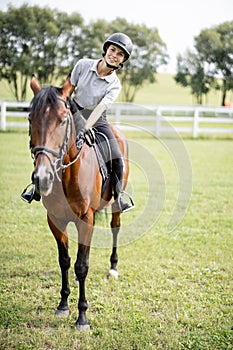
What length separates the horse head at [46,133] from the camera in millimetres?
2668

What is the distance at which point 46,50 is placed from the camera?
24422mm

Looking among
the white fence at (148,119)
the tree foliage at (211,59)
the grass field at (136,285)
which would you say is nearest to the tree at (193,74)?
the tree foliage at (211,59)

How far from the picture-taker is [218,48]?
99.4 feet

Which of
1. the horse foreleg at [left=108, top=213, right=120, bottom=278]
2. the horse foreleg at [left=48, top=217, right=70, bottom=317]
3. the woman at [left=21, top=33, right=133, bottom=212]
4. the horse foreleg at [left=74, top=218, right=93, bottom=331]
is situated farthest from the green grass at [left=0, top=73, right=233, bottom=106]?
the horse foreleg at [left=74, top=218, right=93, bottom=331]

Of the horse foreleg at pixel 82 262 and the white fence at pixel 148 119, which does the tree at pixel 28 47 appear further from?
the horse foreleg at pixel 82 262

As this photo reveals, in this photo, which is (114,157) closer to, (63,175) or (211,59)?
(63,175)

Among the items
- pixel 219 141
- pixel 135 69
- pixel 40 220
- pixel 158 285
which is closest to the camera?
pixel 158 285

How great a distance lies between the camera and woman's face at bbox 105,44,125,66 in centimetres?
374

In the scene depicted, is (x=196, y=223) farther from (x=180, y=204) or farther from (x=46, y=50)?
(x=46, y=50)

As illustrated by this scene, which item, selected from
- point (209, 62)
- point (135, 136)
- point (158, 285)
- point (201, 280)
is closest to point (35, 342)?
point (158, 285)

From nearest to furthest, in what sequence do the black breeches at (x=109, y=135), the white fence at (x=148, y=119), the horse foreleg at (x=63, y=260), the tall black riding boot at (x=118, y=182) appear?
the horse foreleg at (x=63, y=260) < the black breeches at (x=109, y=135) < the tall black riding boot at (x=118, y=182) < the white fence at (x=148, y=119)

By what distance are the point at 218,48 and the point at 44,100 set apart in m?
30.3

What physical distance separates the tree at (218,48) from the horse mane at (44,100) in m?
29.3

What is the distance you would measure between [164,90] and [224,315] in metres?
59.3
